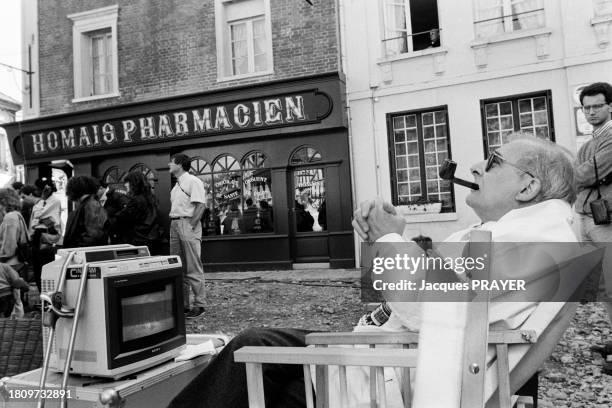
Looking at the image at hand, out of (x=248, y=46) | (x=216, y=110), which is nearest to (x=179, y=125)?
(x=216, y=110)

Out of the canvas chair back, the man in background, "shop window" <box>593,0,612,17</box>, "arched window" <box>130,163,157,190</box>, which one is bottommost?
the canvas chair back

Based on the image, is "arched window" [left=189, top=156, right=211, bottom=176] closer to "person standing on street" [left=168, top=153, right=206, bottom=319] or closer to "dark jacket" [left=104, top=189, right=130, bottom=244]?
"dark jacket" [left=104, top=189, right=130, bottom=244]

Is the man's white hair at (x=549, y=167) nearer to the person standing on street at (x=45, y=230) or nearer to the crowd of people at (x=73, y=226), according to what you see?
the crowd of people at (x=73, y=226)

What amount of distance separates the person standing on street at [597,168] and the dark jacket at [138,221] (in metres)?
4.49

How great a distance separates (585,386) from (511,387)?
93.3 inches

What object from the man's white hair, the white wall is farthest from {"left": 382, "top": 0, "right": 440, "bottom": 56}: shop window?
the white wall

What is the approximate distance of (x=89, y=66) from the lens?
40.5 ft

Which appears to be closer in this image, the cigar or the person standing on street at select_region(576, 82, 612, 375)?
the cigar

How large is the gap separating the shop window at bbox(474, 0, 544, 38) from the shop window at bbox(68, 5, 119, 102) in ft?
27.5

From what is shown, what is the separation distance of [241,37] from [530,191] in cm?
1020

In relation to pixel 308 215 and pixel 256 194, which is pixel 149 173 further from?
pixel 308 215

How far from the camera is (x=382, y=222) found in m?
1.86

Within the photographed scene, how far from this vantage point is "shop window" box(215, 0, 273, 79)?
35.5ft

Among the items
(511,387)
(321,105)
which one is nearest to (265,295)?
(321,105)
